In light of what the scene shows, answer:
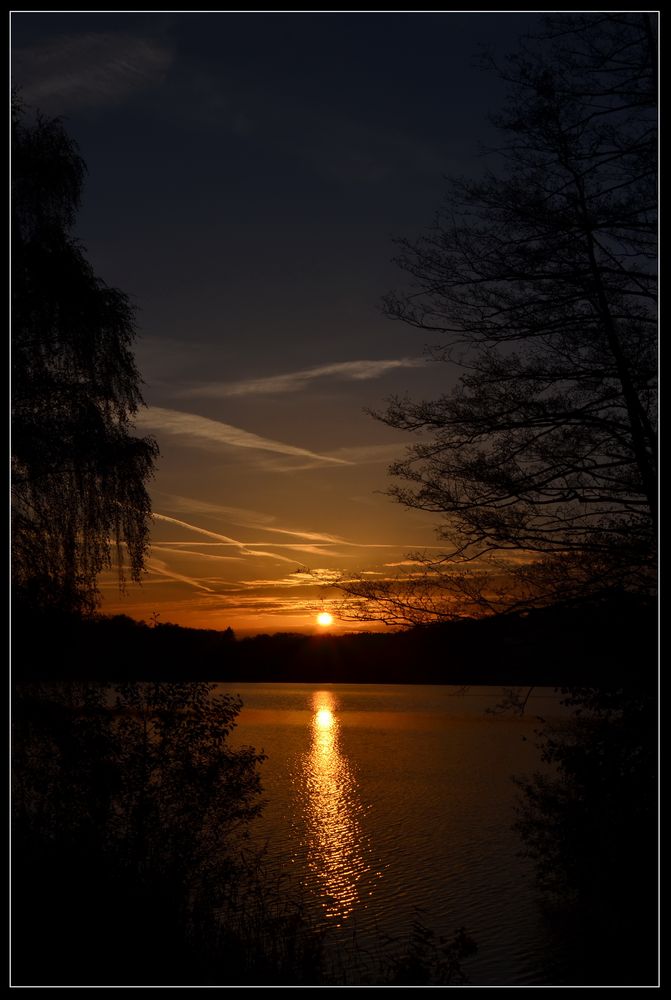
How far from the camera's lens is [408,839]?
78.0ft

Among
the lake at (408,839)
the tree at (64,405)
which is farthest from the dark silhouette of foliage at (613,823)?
the tree at (64,405)

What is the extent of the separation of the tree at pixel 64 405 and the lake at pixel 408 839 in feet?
14.9

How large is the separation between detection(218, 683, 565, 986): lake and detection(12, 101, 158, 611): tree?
4542 millimetres

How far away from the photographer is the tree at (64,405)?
32.1 feet

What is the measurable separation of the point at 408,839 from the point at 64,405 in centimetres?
1782

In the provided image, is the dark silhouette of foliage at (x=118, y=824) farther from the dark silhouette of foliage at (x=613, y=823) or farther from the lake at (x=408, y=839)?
the dark silhouette of foliage at (x=613, y=823)

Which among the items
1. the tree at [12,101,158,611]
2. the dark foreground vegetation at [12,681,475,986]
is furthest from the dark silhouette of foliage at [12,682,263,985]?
the tree at [12,101,158,611]

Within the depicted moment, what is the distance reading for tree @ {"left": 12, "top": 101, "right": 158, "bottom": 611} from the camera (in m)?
9.80

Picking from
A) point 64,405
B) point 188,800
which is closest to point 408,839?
point 188,800

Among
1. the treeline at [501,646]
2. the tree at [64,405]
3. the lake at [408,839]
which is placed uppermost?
the tree at [64,405]

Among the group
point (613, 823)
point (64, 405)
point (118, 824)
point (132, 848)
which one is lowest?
point (132, 848)

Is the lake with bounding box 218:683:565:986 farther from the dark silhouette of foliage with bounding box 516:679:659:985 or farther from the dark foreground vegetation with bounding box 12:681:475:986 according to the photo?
the dark foreground vegetation with bounding box 12:681:475:986

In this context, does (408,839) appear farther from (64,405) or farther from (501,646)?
(64,405)

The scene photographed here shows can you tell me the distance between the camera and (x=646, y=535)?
8.94 m
